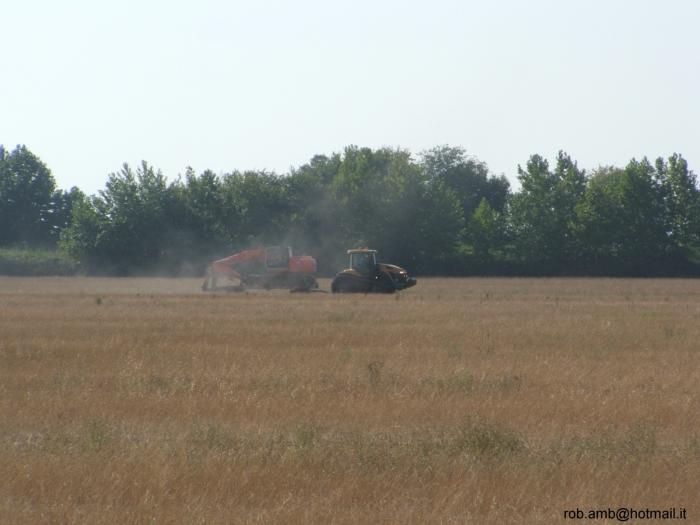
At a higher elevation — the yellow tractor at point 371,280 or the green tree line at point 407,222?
the green tree line at point 407,222

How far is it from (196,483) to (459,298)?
33687 millimetres

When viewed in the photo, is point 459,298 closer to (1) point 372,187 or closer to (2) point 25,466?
(2) point 25,466

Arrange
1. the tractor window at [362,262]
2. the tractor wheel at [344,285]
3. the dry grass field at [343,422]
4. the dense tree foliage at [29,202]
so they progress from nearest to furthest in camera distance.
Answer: the dry grass field at [343,422] → the tractor wheel at [344,285] → the tractor window at [362,262] → the dense tree foliage at [29,202]

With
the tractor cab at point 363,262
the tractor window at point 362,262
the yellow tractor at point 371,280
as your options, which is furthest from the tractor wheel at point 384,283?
the tractor window at point 362,262

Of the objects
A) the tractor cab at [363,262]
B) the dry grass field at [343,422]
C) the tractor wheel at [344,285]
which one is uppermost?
the tractor cab at [363,262]

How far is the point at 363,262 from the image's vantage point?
4728 cm

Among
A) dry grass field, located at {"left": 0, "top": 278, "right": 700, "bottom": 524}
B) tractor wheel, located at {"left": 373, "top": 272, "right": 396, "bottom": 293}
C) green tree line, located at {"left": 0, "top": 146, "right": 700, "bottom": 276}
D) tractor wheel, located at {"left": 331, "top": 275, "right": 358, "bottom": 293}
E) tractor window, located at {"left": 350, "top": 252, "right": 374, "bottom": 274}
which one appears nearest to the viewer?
dry grass field, located at {"left": 0, "top": 278, "right": 700, "bottom": 524}

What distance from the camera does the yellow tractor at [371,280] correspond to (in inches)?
1831

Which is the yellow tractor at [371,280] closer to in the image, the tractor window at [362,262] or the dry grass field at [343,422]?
the tractor window at [362,262]

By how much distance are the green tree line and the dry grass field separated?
55.6 metres

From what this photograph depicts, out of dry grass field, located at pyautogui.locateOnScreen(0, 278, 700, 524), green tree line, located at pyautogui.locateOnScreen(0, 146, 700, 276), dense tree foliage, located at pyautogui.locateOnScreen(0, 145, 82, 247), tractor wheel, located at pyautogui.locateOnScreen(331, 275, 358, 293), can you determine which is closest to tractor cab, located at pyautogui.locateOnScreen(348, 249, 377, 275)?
tractor wheel, located at pyautogui.locateOnScreen(331, 275, 358, 293)

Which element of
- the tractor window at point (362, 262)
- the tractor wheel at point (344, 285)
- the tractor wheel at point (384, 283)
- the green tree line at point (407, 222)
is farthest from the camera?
the green tree line at point (407, 222)

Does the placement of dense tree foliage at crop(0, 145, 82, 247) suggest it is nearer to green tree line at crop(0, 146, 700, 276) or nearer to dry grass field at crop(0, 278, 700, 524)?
green tree line at crop(0, 146, 700, 276)

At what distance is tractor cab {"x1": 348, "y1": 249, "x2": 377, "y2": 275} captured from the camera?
4694cm
